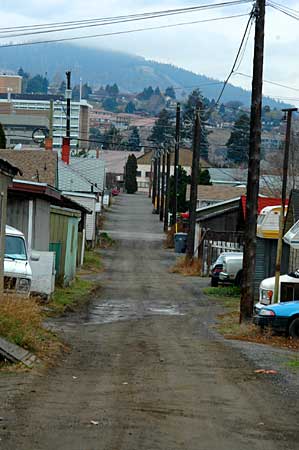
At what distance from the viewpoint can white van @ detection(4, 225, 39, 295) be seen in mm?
20969

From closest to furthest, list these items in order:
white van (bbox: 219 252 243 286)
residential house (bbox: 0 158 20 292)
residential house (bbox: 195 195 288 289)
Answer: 1. residential house (bbox: 0 158 20 292)
2. residential house (bbox: 195 195 288 289)
3. white van (bbox: 219 252 243 286)

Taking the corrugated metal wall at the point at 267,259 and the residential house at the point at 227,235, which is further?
the residential house at the point at 227,235

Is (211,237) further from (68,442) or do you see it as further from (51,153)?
(68,442)

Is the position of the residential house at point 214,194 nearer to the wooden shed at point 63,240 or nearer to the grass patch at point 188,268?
the grass patch at point 188,268

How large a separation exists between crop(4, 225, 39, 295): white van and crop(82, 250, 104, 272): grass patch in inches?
865

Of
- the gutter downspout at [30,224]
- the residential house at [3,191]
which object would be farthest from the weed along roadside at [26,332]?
the gutter downspout at [30,224]

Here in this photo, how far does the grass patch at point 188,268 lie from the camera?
45.8m

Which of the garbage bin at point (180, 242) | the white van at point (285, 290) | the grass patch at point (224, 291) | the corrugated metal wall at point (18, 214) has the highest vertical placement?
the corrugated metal wall at point (18, 214)

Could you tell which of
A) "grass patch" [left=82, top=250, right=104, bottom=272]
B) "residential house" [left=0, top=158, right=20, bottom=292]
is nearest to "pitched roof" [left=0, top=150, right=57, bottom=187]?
"grass patch" [left=82, top=250, right=104, bottom=272]

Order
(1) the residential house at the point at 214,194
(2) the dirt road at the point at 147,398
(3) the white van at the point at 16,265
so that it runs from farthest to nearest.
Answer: (1) the residential house at the point at 214,194 → (3) the white van at the point at 16,265 → (2) the dirt road at the point at 147,398

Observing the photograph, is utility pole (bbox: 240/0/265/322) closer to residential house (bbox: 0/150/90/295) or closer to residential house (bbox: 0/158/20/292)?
residential house (bbox: 0/150/90/295)

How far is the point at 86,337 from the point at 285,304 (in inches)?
181

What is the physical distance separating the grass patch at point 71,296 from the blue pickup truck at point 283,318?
19.7 feet

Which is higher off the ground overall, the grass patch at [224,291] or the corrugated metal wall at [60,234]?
the corrugated metal wall at [60,234]
